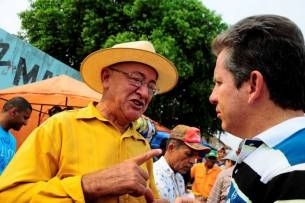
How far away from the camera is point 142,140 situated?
2994 millimetres

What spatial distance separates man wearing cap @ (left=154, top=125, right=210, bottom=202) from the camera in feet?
14.8

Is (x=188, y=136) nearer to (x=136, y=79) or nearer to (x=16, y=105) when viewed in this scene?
(x=16, y=105)

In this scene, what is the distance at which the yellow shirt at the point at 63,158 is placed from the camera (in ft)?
7.80

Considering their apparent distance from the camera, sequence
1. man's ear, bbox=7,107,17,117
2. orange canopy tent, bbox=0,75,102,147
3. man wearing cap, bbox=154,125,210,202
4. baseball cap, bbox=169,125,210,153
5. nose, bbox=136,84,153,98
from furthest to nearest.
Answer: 1. orange canopy tent, bbox=0,75,102,147
2. man's ear, bbox=7,107,17,117
3. baseball cap, bbox=169,125,210,153
4. man wearing cap, bbox=154,125,210,202
5. nose, bbox=136,84,153,98

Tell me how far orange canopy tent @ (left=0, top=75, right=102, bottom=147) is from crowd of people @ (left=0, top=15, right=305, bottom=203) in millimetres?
4716

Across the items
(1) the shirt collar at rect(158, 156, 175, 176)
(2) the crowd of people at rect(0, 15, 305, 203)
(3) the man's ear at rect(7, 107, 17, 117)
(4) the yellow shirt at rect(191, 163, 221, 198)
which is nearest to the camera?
(2) the crowd of people at rect(0, 15, 305, 203)

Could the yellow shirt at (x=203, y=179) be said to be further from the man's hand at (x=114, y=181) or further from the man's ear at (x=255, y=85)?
the man's ear at (x=255, y=85)

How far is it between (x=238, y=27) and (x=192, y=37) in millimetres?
20059

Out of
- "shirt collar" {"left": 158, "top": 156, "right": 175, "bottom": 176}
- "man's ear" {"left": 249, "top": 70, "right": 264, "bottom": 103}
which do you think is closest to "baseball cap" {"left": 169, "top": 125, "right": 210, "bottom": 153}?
"shirt collar" {"left": 158, "top": 156, "right": 175, "bottom": 176}

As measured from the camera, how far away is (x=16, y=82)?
13891 millimetres

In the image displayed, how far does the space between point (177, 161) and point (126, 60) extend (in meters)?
2.14

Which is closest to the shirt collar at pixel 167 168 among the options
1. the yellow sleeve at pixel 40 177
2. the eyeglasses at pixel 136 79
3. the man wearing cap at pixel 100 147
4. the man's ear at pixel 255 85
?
the man wearing cap at pixel 100 147

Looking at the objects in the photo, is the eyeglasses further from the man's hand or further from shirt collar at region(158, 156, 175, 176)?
shirt collar at region(158, 156, 175, 176)

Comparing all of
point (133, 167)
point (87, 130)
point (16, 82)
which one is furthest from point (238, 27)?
point (16, 82)
